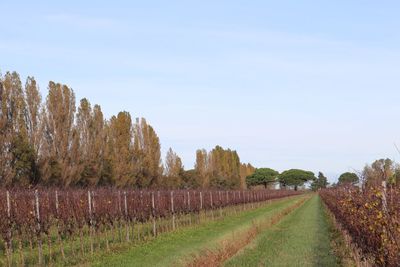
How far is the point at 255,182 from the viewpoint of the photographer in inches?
5591

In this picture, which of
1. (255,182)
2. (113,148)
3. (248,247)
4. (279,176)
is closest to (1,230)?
(248,247)

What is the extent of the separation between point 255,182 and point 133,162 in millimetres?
93259

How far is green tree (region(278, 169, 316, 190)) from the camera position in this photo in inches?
6914

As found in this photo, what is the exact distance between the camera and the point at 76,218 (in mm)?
18047

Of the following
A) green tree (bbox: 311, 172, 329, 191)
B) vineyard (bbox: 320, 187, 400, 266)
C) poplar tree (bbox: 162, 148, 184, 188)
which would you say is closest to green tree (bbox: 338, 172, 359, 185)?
vineyard (bbox: 320, 187, 400, 266)

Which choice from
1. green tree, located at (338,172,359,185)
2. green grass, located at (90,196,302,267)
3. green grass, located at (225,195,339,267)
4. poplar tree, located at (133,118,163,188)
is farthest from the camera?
poplar tree, located at (133,118,163,188)

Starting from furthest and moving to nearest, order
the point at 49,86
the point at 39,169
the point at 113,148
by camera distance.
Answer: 1. the point at 113,148
2. the point at 49,86
3. the point at 39,169

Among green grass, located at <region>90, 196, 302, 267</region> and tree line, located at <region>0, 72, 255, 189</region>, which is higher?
tree line, located at <region>0, 72, 255, 189</region>

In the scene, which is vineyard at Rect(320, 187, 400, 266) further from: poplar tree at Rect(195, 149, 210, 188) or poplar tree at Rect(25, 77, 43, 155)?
poplar tree at Rect(195, 149, 210, 188)

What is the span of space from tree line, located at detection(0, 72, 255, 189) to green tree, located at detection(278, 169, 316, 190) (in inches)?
4686

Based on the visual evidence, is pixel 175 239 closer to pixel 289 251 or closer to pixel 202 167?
pixel 289 251

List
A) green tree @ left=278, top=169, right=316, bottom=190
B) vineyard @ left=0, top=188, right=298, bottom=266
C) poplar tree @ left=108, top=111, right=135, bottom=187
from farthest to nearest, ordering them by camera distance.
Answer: green tree @ left=278, top=169, right=316, bottom=190 < poplar tree @ left=108, top=111, right=135, bottom=187 < vineyard @ left=0, top=188, right=298, bottom=266

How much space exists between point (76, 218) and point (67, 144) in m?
22.8

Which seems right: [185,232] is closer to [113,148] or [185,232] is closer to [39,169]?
[39,169]
